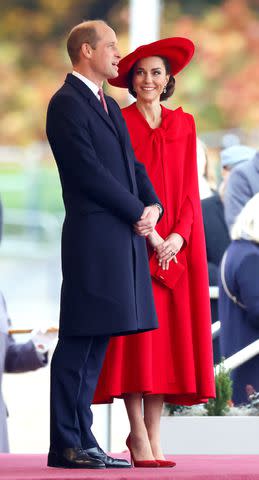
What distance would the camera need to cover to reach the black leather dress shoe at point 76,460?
646 centimetres

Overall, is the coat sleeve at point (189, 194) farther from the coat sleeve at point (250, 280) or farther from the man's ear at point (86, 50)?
the coat sleeve at point (250, 280)

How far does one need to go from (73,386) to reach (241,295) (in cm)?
247

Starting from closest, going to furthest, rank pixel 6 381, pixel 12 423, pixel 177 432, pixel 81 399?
pixel 81 399
pixel 177 432
pixel 12 423
pixel 6 381

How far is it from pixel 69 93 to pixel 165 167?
1.64 feet

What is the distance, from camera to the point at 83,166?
6.54 metres

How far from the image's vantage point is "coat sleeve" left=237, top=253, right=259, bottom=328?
8.79 metres

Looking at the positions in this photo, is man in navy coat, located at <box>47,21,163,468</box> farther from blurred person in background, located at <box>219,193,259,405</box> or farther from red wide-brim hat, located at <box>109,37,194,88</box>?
A: blurred person in background, located at <box>219,193,259,405</box>

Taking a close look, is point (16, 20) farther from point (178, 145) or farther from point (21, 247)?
point (178, 145)

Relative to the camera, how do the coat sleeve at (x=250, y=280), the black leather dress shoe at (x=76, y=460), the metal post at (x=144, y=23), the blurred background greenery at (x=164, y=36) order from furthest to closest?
the blurred background greenery at (x=164, y=36), the metal post at (x=144, y=23), the coat sleeve at (x=250, y=280), the black leather dress shoe at (x=76, y=460)

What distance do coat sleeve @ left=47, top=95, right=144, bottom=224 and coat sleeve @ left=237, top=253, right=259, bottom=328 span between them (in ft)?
7.47

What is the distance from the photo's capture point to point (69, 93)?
261 inches

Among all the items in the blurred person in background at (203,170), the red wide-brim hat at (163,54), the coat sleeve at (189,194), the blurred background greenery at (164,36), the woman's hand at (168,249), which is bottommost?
the woman's hand at (168,249)

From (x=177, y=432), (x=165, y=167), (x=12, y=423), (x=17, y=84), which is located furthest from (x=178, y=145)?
(x=17, y=84)

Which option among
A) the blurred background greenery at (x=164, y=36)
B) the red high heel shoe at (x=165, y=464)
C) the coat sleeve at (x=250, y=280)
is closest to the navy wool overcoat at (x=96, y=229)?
the red high heel shoe at (x=165, y=464)
